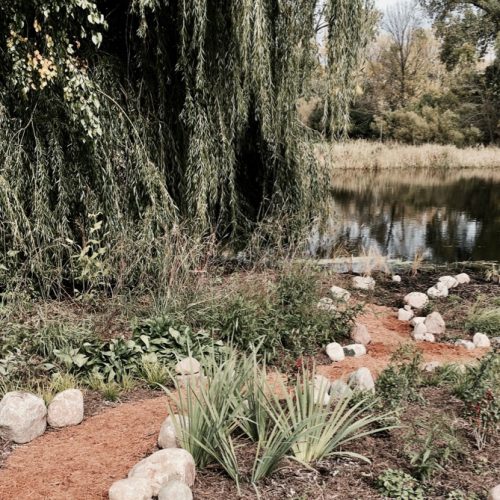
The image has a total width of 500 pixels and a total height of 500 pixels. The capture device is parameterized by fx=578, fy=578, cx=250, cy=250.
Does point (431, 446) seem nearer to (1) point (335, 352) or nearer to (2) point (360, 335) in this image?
(1) point (335, 352)

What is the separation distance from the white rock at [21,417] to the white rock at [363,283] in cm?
504

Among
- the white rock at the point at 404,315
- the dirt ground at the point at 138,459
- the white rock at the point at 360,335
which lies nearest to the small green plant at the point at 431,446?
the dirt ground at the point at 138,459

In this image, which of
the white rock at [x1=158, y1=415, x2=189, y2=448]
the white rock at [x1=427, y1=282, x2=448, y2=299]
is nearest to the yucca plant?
the white rock at [x1=158, y1=415, x2=189, y2=448]

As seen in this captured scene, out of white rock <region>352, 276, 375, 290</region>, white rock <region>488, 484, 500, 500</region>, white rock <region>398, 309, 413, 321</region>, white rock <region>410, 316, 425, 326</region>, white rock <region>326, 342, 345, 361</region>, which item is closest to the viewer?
white rock <region>488, 484, 500, 500</region>

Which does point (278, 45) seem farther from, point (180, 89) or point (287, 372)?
point (287, 372)

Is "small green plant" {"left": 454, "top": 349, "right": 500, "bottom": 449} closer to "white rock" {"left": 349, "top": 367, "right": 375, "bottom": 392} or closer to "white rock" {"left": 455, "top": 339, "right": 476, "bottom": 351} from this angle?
"white rock" {"left": 349, "top": 367, "right": 375, "bottom": 392}

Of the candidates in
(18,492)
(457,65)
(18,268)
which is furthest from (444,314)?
(457,65)

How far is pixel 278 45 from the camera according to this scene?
638cm

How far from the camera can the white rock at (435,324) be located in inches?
232

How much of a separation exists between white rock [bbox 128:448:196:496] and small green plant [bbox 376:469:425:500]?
0.86 m

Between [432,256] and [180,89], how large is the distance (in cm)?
640

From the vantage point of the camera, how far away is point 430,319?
19.5ft

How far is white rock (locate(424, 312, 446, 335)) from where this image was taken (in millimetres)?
5887

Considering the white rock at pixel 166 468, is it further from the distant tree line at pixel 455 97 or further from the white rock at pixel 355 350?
the distant tree line at pixel 455 97
